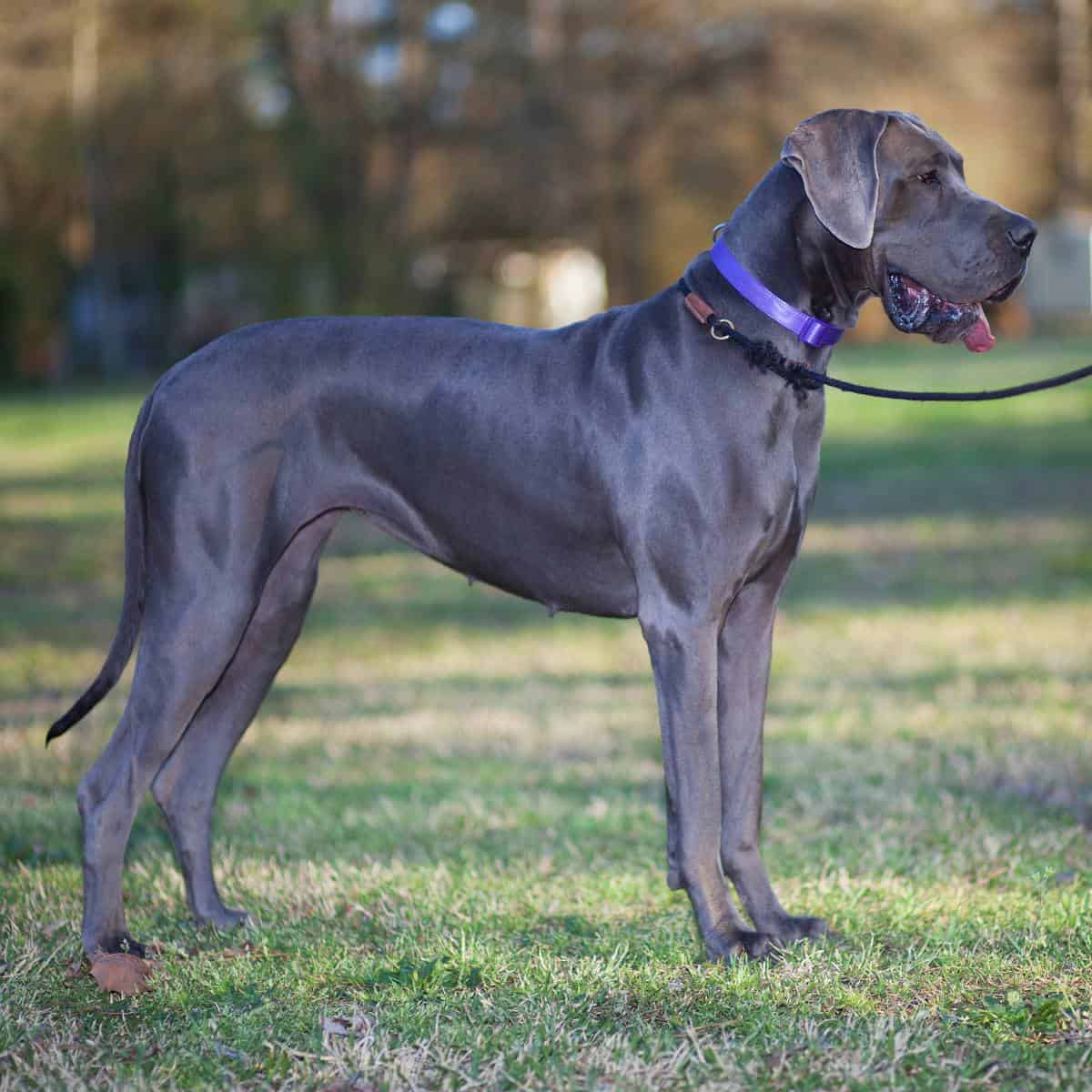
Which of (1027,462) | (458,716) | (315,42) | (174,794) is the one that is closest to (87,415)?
(315,42)

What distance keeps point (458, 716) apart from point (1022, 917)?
3323 mm

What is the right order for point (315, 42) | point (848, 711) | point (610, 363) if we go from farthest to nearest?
point (315, 42) < point (848, 711) < point (610, 363)

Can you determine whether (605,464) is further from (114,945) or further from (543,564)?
(114,945)

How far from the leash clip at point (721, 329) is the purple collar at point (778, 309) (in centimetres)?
10

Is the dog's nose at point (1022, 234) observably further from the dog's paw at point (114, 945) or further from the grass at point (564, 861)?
the dog's paw at point (114, 945)

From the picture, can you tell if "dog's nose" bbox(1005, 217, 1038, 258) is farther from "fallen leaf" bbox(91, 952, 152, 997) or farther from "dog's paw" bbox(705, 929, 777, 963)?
"fallen leaf" bbox(91, 952, 152, 997)

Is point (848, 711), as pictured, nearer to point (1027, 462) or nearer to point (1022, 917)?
point (1022, 917)

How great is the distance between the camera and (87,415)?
927 inches

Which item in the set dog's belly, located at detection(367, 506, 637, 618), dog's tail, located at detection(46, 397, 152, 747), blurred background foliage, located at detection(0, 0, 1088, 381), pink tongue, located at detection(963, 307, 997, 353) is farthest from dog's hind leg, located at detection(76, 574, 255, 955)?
blurred background foliage, located at detection(0, 0, 1088, 381)

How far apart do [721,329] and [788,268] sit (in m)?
0.24

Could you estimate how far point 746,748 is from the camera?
4020 mm

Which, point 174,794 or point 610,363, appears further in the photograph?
point 174,794

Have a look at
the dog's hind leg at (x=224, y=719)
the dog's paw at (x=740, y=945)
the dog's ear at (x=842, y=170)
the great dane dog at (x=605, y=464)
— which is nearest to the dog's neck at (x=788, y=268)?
the great dane dog at (x=605, y=464)

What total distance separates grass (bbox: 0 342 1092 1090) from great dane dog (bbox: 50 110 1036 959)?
32cm
